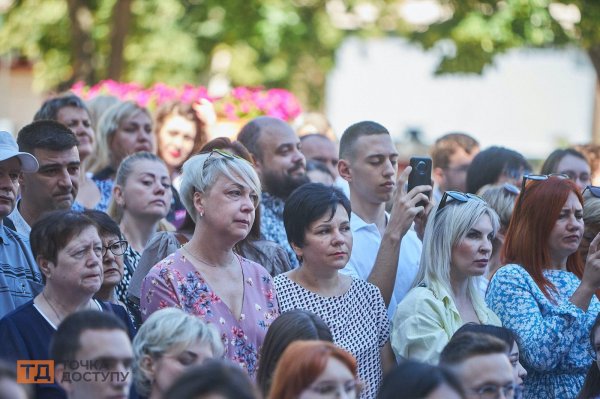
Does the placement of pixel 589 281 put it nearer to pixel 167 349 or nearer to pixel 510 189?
pixel 510 189

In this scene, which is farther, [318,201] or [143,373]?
[318,201]

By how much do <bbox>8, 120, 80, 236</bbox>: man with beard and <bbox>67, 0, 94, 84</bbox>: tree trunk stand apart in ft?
40.9

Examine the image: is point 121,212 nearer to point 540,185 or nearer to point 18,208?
point 18,208

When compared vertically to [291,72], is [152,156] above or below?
below

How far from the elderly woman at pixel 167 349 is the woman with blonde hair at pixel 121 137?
3891 mm

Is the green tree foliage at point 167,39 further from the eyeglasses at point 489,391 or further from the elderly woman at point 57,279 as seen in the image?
the eyeglasses at point 489,391

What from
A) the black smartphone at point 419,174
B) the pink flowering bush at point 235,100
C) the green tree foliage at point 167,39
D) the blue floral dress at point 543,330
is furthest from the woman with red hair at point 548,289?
the green tree foliage at point 167,39

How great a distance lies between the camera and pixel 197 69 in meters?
22.6

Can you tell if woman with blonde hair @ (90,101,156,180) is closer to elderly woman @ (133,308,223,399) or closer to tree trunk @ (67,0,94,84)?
elderly woman @ (133,308,223,399)

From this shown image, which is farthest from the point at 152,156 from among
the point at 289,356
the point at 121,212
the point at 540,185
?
the point at 289,356

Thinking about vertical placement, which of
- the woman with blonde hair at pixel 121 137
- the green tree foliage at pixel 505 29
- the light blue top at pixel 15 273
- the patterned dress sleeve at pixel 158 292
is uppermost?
the green tree foliage at pixel 505 29

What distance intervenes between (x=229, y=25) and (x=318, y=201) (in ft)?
40.8

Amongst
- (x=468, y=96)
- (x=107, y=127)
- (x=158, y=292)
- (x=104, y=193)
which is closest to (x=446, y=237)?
(x=158, y=292)

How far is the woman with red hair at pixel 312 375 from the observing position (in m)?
4.72
